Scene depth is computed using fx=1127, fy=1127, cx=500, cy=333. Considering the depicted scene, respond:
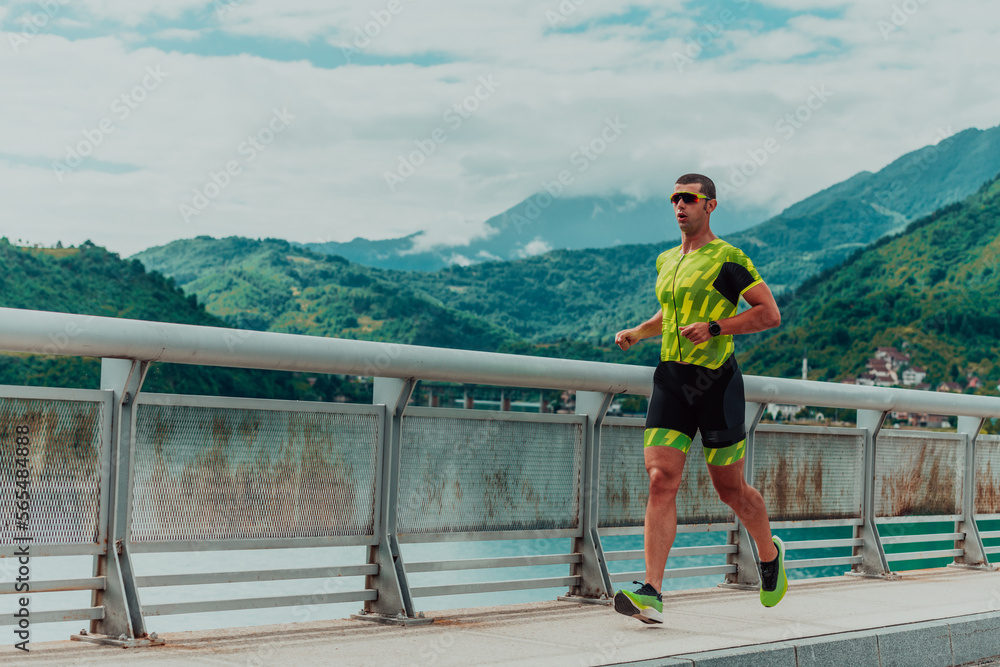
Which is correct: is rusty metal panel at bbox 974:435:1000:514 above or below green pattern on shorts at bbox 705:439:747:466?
below

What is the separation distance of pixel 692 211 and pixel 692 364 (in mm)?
700

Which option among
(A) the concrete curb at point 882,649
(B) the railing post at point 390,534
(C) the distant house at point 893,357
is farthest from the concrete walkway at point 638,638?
(C) the distant house at point 893,357

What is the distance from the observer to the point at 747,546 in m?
6.72

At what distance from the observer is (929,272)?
14150 cm

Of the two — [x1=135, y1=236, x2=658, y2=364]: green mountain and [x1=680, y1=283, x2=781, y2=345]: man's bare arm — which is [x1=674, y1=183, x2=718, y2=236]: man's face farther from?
[x1=135, y1=236, x2=658, y2=364]: green mountain

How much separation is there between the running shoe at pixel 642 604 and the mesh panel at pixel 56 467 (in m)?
2.20

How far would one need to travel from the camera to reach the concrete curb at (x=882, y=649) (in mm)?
4391

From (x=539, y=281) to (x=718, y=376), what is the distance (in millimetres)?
172028

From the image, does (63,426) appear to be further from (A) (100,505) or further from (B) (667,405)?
(B) (667,405)

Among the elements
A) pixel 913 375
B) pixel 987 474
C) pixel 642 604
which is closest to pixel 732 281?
pixel 642 604

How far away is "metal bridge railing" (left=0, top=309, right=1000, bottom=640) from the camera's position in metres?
3.93

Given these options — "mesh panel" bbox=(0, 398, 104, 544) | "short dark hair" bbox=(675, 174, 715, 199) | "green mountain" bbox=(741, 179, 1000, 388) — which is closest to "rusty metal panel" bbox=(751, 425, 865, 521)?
"short dark hair" bbox=(675, 174, 715, 199)

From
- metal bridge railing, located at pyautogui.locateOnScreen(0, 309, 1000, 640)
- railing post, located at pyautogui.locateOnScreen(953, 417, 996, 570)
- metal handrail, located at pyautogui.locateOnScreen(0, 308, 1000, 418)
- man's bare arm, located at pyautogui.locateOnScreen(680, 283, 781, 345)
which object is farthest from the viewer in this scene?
railing post, located at pyautogui.locateOnScreen(953, 417, 996, 570)

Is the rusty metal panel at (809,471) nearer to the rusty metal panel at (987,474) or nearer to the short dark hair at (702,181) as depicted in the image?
the rusty metal panel at (987,474)
